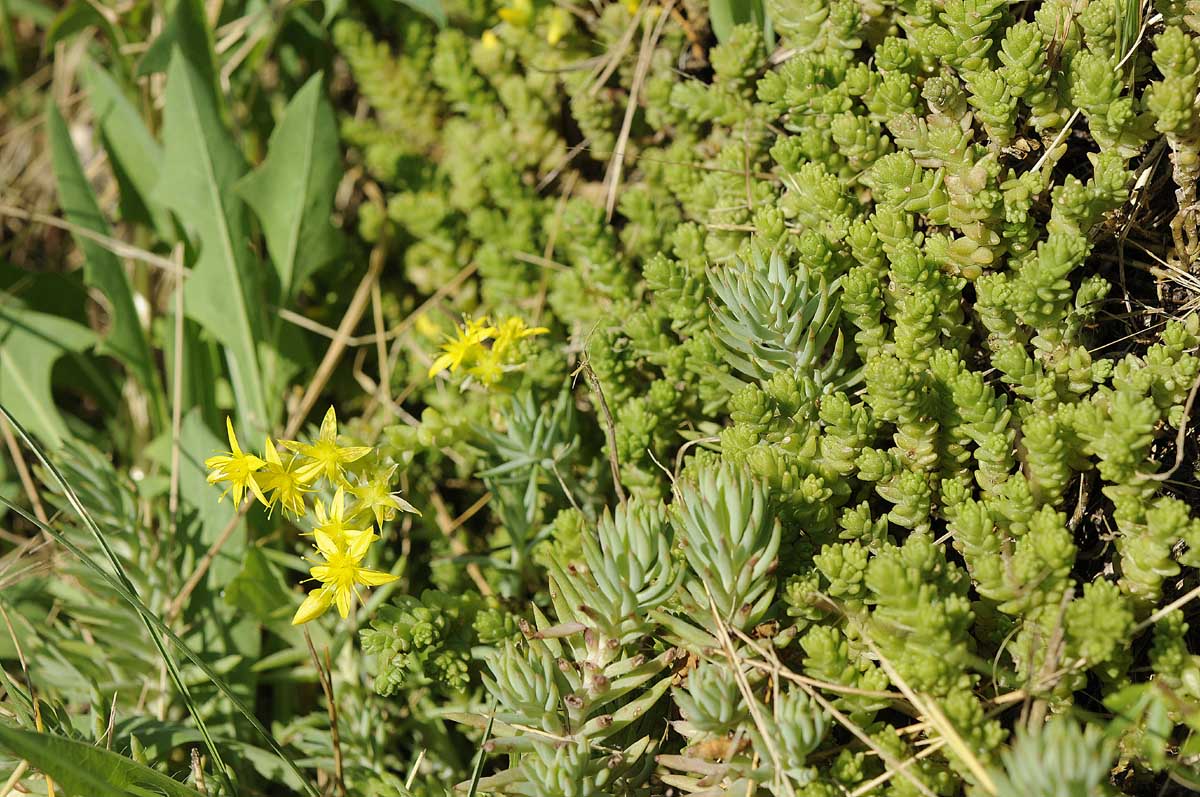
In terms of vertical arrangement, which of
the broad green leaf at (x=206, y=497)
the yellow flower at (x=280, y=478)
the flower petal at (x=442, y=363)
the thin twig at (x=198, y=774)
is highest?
the flower petal at (x=442, y=363)

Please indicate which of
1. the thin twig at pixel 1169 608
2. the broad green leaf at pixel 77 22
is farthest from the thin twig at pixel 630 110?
the broad green leaf at pixel 77 22

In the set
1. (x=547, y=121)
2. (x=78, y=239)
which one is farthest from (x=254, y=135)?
(x=547, y=121)

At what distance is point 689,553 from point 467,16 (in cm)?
188

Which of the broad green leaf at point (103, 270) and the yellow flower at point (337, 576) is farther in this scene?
the broad green leaf at point (103, 270)

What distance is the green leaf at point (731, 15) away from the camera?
2.16 meters

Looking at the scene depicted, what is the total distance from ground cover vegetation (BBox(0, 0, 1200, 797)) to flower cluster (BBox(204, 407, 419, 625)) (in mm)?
11

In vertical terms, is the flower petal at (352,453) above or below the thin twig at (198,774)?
above

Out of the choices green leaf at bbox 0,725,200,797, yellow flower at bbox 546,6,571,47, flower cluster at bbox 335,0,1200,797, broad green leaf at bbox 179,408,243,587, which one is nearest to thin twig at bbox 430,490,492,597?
flower cluster at bbox 335,0,1200,797

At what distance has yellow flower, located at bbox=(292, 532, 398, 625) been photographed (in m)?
1.69

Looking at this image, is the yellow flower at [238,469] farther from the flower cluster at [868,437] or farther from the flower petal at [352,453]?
the flower cluster at [868,437]

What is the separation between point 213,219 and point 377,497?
1283 millimetres

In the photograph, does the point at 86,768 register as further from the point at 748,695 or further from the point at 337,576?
the point at 748,695

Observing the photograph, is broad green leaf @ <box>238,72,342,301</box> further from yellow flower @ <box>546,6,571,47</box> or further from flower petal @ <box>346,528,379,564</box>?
flower petal @ <box>346,528,379,564</box>

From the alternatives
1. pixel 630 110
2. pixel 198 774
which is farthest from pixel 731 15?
pixel 198 774
